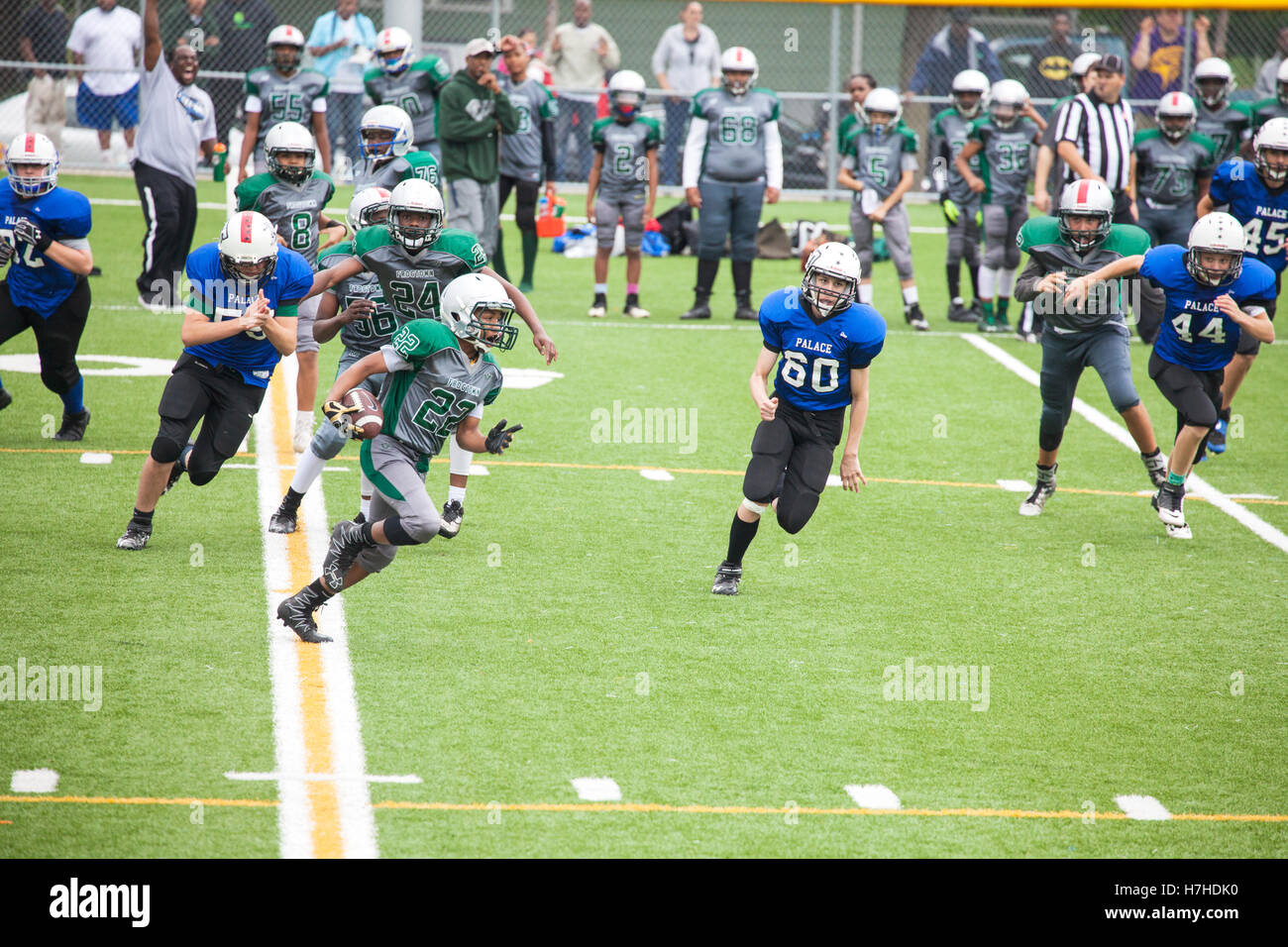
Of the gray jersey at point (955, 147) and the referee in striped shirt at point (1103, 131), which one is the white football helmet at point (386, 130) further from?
the gray jersey at point (955, 147)

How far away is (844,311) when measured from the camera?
6.70 meters

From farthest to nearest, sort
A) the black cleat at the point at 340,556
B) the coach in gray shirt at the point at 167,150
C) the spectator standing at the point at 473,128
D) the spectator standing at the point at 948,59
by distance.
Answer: the spectator standing at the point at 948,59, the spectator standing at the point at 473,128, the coach in gray shirt at the point at 167,150, the black cleat at the point at 340,556

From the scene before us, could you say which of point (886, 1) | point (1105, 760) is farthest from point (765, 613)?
point (886, 1)

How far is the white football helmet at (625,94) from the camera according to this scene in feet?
41.9

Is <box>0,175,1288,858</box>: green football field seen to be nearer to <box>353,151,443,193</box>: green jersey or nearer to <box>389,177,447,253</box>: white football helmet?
<box>389,177,447,253</box>: white football helmet

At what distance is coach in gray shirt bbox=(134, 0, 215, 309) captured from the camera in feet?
38.9

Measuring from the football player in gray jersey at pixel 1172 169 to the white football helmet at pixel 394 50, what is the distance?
5.85 meters

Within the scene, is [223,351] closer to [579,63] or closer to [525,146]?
[525,146]

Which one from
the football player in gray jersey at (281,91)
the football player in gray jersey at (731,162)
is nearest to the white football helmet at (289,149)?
the football player in gray jersey at (281,91)

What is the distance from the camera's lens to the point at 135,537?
22.7ft

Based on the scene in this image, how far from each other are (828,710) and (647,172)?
8.10 meters

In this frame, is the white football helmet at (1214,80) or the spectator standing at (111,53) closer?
the white football helmet at (1214,80)

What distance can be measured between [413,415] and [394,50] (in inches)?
290

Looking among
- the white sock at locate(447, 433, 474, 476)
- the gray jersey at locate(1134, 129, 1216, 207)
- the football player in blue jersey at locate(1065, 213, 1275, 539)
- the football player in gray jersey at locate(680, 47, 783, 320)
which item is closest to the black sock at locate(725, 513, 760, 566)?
the white sock at locate(447, 433, 474, 476)
